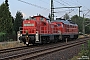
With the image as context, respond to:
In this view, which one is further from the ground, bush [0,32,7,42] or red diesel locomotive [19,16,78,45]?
red diesel locomotive [19,16,78,45]

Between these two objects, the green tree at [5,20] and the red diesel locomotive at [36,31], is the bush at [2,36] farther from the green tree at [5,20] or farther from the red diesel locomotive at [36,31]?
the red diesel locomotive at [36,31]

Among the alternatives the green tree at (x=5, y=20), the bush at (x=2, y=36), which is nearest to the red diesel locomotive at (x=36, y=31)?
the bush at (x=2, y=36)

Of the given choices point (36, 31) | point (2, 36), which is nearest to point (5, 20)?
point (2, 36)

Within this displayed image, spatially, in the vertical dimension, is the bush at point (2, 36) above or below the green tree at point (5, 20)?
below

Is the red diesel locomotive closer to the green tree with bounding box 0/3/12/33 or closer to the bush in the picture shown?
the bush

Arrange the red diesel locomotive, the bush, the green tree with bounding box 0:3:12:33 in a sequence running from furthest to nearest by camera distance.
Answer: the green tree with bounding box 0:3:12:33 < the bush < the red diesel locomotive

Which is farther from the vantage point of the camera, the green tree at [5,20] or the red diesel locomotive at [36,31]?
the green tree at [5,20]

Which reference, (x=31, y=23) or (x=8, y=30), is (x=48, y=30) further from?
(x=8, y=30)

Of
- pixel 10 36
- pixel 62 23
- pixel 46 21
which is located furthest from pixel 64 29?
pixel 10 36

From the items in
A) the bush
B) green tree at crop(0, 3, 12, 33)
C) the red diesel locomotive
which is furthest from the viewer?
green tree at crop(0, 3, 12, 33)

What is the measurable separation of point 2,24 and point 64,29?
18.8 metres

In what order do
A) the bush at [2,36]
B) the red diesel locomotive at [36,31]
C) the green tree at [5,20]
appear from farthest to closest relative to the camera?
the green tree at [5,20] < the bush at [2,36] < the red diesel locomotive at [36,31]

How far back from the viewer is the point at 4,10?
152 feet

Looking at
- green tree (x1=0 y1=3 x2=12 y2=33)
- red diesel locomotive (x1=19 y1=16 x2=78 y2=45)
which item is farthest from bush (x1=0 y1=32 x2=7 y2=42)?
red diesel locomotive (x1=19 y1=16 x2=78 y2=45)
